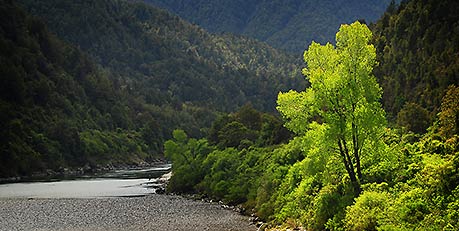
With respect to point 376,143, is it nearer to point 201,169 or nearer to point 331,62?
point 331,62

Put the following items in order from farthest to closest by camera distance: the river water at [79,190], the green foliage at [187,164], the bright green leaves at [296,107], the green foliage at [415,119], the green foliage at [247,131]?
the green foliage at [247,131] → the green foliage at [187,164] → the river water at [79,190] → the green foliage at [415,119] → the bright green leaves at [296,107]

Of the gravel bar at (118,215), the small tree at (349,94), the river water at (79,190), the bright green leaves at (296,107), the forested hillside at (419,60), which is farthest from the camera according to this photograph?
the river water at (79,190)

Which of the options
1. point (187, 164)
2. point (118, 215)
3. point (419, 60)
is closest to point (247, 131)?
point (187, 164)

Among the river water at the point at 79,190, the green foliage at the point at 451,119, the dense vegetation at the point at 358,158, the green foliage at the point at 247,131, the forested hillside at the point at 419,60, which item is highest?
the forested hillside at the point at 419,60

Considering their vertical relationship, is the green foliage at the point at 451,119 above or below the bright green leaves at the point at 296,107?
above

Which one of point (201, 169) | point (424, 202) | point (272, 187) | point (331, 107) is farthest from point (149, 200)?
point (424, 202)

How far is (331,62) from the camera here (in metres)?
48.8

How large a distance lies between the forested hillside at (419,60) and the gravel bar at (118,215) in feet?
105

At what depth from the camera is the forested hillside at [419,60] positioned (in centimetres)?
8612

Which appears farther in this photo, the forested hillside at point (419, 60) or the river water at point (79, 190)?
the river water at point (79, 190)

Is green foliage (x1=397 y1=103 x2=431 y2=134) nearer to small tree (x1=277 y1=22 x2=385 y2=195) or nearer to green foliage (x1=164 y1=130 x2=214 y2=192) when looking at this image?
small tree (x1=277 y1=22 x2=385 y2=195)

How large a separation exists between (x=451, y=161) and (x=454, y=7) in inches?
2763

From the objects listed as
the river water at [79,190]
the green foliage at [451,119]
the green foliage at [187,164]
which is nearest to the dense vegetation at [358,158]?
the green foliage at [451,119]

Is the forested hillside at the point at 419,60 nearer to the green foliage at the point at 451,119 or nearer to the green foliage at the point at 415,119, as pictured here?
the green foliage at the point at 415,119
